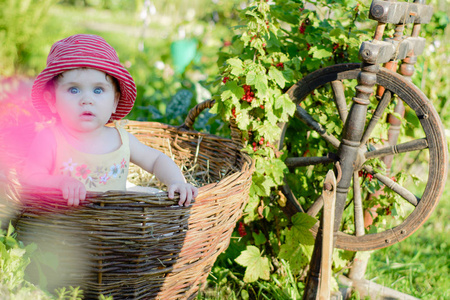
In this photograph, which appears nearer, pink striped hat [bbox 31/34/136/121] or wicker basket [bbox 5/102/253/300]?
wicker basket [bbox 5/102/253/300]

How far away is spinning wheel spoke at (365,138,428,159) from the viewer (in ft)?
5.80

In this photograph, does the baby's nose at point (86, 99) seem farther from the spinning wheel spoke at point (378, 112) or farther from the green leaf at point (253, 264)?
the spinning wheel spoke at point (378, 112)

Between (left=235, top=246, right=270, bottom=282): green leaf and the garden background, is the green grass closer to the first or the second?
the garden background

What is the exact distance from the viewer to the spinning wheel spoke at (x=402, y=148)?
177 cm

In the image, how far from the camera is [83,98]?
5.54 ft

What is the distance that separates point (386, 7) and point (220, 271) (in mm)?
1539

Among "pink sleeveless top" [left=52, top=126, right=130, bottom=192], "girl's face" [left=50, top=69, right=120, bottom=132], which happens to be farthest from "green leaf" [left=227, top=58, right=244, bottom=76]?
"pink sleeveless top" [left=52, top=126, right=130, bottom=192]

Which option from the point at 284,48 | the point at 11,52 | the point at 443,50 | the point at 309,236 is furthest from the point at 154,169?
the point at 11,52

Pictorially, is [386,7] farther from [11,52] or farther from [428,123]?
[11,52]

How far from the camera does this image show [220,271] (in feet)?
7.70

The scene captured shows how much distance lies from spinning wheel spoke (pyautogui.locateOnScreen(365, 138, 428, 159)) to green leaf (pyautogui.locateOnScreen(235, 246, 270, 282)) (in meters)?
0.74

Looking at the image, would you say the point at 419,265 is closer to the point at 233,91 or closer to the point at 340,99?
the point at 340,99

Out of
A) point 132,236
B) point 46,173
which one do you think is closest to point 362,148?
point 132,236

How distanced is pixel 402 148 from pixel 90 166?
4.35ft
